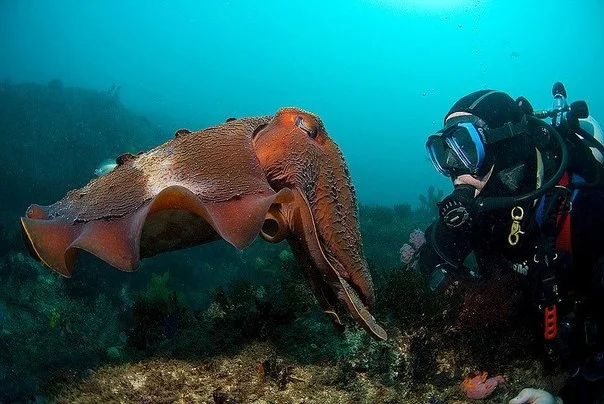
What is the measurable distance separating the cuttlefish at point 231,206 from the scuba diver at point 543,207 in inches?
91.3

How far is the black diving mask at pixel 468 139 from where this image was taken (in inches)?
171

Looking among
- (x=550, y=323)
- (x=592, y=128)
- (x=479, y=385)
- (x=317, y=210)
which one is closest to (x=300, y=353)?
(x=479, y=385)

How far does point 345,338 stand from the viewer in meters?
3.92

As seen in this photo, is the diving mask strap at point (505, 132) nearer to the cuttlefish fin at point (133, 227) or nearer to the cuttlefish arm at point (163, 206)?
the cuttlefish arm at point (163, 206)

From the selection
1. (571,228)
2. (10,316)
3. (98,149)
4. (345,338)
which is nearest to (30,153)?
(98,149)

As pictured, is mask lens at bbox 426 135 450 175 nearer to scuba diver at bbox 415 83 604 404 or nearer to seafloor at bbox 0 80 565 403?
scuba diver at bbox 415 83 604 404

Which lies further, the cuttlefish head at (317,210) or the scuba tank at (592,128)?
the scuba tank at (592,128)

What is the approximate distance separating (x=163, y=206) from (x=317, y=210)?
35.0 inches

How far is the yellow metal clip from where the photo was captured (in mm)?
4117

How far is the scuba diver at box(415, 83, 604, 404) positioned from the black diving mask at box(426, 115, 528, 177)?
11mm

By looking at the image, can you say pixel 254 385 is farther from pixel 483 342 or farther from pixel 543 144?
pixel 543 144

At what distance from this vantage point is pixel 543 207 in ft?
13.5

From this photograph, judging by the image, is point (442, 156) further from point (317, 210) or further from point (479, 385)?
point (317, 210)

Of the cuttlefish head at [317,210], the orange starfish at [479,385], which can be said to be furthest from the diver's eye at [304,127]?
the orange starfish at [479,385]
